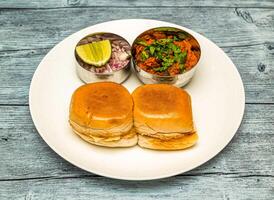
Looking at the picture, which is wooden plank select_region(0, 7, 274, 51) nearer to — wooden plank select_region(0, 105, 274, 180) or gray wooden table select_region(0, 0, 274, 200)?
gray wooden table select_region(0, 0, 274, 200)

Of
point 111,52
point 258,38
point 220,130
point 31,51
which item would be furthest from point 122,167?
point 258,38

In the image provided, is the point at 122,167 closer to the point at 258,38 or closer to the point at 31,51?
the point at 31,51

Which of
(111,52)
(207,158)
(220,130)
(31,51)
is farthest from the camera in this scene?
(31,51)

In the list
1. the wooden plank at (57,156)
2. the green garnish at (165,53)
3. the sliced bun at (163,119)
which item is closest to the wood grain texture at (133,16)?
the wooden plank at (57,156)

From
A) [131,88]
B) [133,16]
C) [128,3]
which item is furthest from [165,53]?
[128,3]

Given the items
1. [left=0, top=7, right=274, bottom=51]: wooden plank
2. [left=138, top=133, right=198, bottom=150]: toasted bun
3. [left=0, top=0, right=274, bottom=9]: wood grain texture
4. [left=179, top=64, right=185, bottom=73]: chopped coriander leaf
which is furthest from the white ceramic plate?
[left=0, top=0, right=274, bottom=9]: wood grain texture

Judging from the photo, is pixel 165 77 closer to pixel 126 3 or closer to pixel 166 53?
pixel 166 53

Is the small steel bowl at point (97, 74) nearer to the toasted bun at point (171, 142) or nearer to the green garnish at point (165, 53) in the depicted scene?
the green garnish at point (165, 53)
